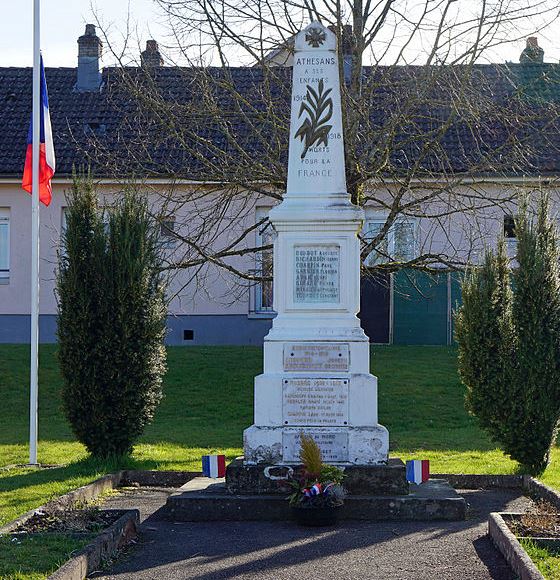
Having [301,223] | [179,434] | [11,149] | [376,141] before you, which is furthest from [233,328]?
[301,223]

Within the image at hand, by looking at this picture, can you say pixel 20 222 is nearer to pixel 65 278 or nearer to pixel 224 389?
pixel 224 389

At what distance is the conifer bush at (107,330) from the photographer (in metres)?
12.7

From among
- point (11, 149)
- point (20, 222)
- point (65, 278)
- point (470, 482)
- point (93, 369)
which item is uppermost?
point (11, 149)

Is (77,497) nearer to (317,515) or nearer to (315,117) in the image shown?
(317,515)

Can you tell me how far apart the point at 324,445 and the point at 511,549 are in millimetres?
3054

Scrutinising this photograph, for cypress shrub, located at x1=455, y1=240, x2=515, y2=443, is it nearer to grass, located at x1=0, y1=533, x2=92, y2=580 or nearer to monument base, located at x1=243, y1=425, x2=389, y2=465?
monument base, located at x1=243, y1=425, x2=389, y2=465

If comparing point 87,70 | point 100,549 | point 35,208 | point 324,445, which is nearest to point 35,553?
point 100,549

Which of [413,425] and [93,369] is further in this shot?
[413,425]

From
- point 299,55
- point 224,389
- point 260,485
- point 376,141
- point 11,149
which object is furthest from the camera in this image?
point 11,149

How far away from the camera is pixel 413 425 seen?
1742 centimetres

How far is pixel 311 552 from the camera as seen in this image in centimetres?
818

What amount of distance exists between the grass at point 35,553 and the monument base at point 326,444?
9.23ft

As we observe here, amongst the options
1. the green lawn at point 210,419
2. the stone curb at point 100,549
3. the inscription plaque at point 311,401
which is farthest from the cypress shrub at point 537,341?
the stone curb at point 100,549

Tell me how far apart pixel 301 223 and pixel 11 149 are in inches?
626
